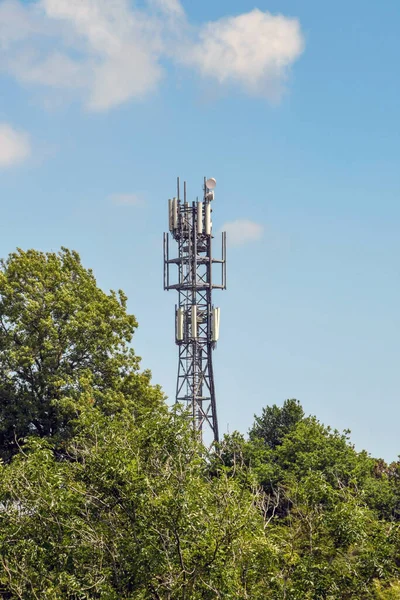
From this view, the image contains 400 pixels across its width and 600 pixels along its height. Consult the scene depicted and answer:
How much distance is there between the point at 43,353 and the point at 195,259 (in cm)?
2029

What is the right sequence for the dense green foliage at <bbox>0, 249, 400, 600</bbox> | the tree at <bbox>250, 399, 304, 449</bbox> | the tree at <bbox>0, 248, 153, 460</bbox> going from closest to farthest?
1. the dense green foliage at <bbox>0, 249, 400, 600</bbox>
2. the tree at <bbox>0, 248, 153, 460</bbox>
3. the tree at <bbox>250, 399, 304, 449</bbox>

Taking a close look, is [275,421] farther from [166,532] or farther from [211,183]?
[166,532]

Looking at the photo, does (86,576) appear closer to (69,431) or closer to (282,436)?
(69,431)

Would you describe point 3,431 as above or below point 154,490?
above

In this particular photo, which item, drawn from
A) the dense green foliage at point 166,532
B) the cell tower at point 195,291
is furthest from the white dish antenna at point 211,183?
the dense green foliage at point 166,532

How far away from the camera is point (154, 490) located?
19.9 meters

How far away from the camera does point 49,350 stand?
37625 millimetres

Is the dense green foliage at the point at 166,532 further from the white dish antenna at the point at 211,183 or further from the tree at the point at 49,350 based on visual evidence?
the white dish antenna at the point at 211,183

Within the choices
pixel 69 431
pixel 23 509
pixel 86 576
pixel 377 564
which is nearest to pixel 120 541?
pixel 86 576

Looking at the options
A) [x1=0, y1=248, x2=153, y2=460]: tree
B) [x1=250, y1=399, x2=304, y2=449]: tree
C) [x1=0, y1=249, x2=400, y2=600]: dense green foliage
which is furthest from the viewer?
[x1=250, y1=399, x2=304, y2=449]: tree

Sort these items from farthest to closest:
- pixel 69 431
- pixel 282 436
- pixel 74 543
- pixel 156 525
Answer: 1. pixel 282 436
2. pixel 69 431
3. pixel 74 543
4. pixel 156 525

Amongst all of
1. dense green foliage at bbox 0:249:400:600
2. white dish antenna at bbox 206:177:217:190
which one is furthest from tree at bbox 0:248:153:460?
white dish antenna at bbox 206:177:217:190

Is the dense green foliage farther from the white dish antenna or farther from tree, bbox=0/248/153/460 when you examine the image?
the white dish antenna

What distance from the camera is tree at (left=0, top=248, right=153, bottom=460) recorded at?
3719cm
